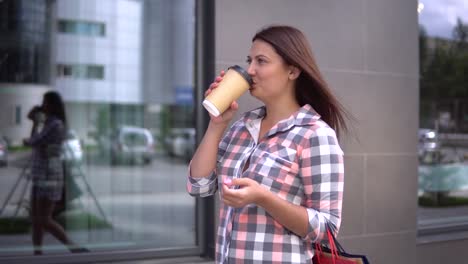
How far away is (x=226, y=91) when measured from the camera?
1577 mm

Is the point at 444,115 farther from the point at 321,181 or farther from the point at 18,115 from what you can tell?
the point at 18,115

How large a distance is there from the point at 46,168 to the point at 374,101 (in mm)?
4577

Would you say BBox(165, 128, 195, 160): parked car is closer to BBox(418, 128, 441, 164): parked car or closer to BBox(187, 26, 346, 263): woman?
BBox(418, 128, 441, 164): parked car

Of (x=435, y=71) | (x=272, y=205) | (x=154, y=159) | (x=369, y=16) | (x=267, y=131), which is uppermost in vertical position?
(x=369, y=16)

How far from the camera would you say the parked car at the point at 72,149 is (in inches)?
333

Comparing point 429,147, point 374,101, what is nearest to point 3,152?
point 374,101

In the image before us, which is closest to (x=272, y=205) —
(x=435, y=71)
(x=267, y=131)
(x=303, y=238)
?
(x=303, y=238)

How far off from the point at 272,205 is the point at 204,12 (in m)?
2.64

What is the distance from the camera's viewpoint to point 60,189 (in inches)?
256

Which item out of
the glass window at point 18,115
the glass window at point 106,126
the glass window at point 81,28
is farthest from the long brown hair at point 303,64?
the glass window at point 81,28

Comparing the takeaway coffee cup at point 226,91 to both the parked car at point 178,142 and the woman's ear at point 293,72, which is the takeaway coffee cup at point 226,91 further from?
the parked car at point 178,142

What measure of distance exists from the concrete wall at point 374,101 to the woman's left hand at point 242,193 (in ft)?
8.34

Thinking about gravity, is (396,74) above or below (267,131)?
above

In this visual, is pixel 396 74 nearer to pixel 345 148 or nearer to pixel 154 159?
pixel 345 148
